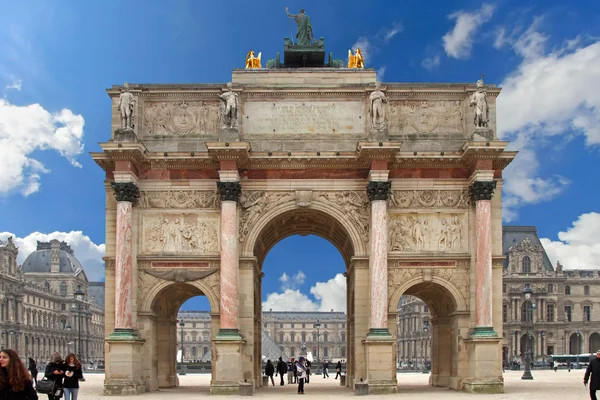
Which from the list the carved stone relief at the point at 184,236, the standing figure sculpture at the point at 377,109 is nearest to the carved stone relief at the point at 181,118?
the carved stone relief at the point at 184,236

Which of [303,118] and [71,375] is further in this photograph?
[303,118]

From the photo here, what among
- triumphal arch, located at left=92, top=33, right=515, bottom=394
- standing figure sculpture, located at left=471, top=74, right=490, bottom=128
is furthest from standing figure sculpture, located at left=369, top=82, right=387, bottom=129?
standing figure sculpture, located at left=471, top=74, right=490, bottom=128

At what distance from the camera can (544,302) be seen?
11650 cm

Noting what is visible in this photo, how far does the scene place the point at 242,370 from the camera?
3102 centimetres

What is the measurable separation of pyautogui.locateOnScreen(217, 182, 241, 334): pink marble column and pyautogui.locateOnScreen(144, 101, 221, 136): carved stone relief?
2.75 meters

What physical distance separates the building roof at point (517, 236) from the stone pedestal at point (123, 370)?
91260 mm

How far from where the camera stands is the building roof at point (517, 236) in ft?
381

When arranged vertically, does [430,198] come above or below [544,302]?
above

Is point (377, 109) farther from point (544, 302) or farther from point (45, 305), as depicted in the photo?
point (45, 305)

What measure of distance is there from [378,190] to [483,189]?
12.6ft

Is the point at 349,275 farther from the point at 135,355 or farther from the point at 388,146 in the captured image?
the point at 135,355

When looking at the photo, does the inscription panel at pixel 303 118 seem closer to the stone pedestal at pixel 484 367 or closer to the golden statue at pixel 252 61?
the golden statue at pixel 252 61

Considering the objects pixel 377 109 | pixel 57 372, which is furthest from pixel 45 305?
pixel 57 372

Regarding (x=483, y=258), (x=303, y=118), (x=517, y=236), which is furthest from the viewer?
(x=517, y=236)
